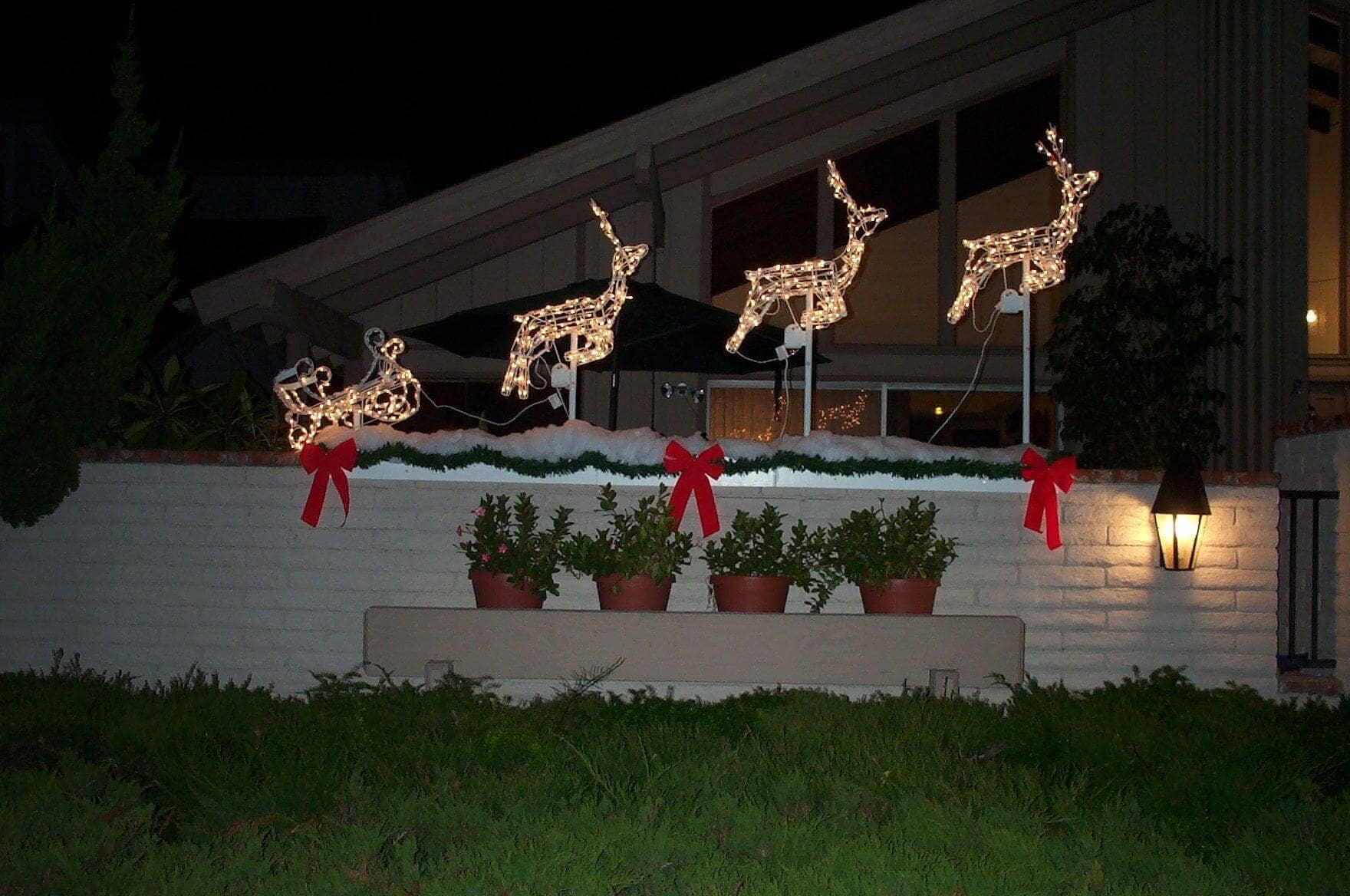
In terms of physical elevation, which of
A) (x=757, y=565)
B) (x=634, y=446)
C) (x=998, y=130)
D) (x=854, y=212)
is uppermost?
(x=998, y=130)

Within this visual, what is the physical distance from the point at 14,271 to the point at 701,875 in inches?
161

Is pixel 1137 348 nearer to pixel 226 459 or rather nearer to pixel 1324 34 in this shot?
pixel 1324 34

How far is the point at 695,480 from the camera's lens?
17.1 ft

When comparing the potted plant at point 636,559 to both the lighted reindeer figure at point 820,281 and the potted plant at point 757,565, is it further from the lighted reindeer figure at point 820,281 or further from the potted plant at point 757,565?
the lighted reindeer figure at point 820,281

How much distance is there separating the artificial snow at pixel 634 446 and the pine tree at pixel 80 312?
106cm

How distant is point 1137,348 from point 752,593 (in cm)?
462

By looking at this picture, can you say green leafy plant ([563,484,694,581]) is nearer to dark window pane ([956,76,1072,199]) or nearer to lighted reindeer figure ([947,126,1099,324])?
lighted reindeer figure ([947,126,1099,324])

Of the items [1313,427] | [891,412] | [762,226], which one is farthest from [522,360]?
[891,412]

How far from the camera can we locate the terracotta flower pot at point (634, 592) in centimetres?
508

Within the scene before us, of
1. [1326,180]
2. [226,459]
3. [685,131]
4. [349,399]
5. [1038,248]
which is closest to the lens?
[226,459]

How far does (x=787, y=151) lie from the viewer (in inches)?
380

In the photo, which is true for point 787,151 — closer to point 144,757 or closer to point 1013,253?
point 1013,253

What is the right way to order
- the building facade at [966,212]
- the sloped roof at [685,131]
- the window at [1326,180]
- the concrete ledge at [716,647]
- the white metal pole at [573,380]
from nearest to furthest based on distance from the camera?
the concrete ledge at [716,647]
the white metal pole at [573,380]
the sloped roof at [685,131]
the building facade at [966,212]
the window at [1326,180]

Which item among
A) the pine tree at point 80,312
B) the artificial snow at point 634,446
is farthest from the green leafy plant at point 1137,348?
the pine tree at point 80,312
